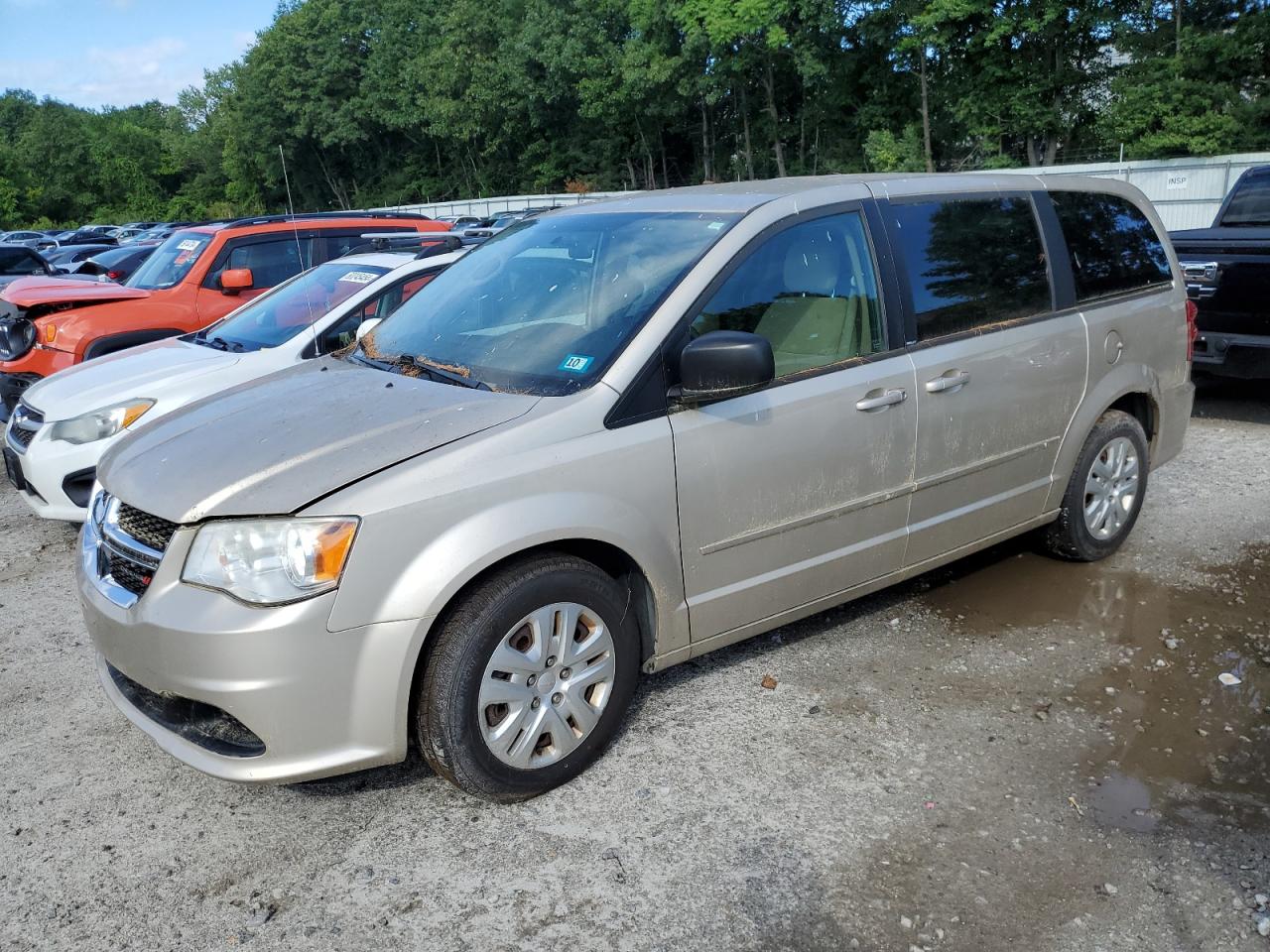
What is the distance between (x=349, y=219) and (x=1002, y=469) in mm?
6836

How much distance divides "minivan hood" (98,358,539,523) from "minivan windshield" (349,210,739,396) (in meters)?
0.18

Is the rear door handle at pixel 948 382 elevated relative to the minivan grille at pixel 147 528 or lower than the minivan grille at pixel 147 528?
elevated

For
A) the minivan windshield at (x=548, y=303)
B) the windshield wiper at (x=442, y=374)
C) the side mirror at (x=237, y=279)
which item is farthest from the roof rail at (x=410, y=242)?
the windshield wiper at (x=442, y=374)

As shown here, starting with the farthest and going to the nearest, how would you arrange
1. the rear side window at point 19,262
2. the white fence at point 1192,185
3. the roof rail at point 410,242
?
the white fence at point 1192,185 → the rear side window at point 19,262 → the roof rail at point 410,242

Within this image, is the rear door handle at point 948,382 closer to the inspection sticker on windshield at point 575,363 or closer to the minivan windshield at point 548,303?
the minivan windshield at point 548,303

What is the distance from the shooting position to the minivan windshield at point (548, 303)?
3.48m

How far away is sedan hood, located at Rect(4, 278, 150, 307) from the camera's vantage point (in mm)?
7716

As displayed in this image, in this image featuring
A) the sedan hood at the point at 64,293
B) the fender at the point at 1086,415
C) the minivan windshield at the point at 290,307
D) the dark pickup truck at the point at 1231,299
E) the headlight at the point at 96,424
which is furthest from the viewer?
the sedan hood at the point at 64,293

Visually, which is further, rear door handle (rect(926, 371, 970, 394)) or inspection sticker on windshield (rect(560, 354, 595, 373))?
rear door handle (rect(926, 371, 970, 394))

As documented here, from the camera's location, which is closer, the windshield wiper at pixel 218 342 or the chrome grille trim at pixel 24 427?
the chrome grille trim at pixel 24 427

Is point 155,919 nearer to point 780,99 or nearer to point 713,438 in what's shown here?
point 713,438

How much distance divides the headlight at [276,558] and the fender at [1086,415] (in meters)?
3.27

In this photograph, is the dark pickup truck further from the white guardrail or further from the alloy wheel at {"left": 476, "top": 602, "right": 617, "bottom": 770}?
the white guardrail

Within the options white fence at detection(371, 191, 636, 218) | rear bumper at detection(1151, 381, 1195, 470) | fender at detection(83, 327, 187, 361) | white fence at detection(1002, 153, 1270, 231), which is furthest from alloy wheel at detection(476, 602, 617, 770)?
white fence at detection(371, 191, 636, 218)
